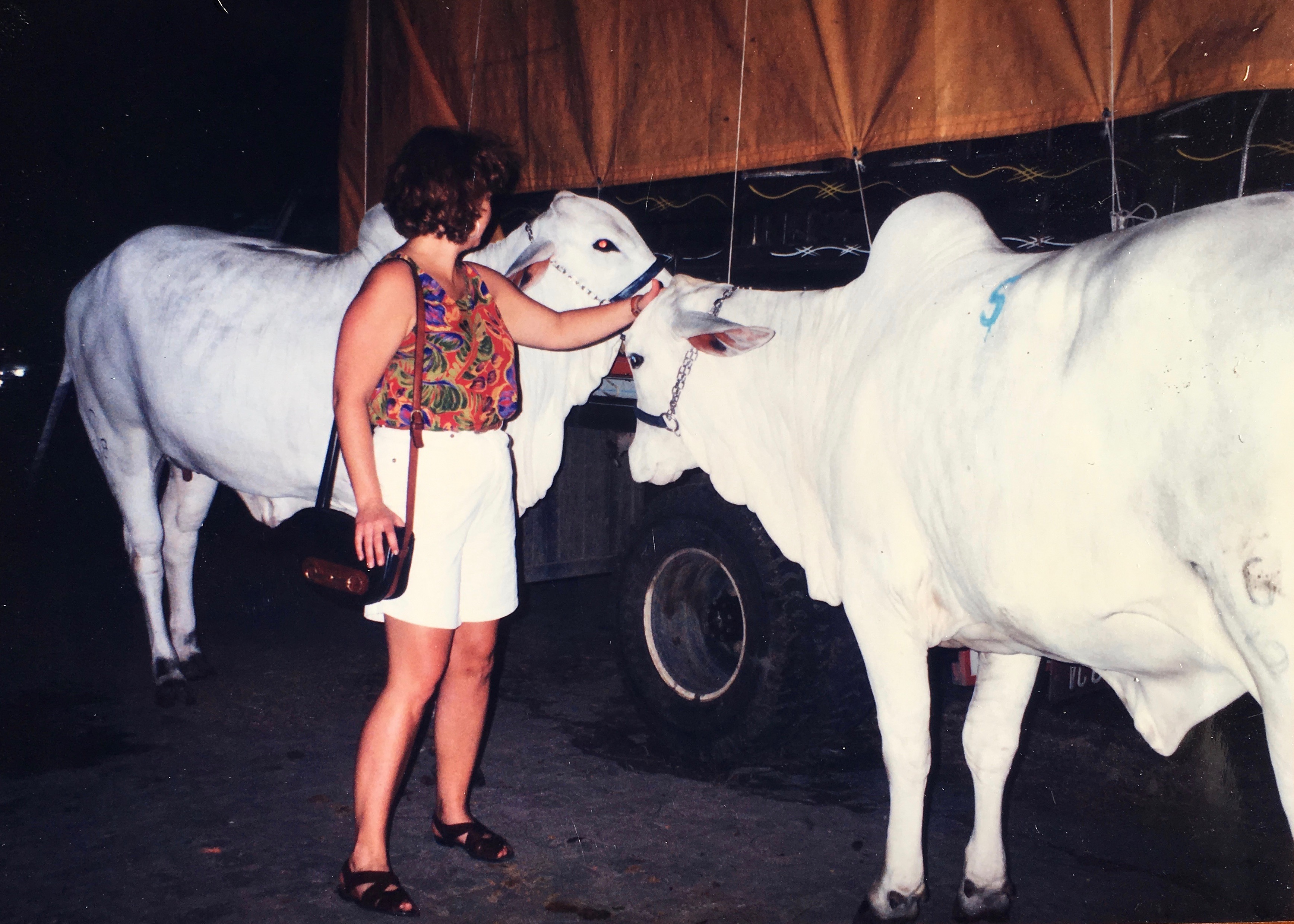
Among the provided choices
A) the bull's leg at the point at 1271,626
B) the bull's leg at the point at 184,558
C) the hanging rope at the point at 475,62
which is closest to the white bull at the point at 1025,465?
the bull's leg at the point at 1271,626

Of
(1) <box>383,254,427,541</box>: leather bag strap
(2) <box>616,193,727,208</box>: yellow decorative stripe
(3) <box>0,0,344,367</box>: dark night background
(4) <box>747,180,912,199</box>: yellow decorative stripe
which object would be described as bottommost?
(1) <box>383,254,427,541</box>: leather bag strap

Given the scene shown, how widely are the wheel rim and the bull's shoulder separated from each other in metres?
1.39

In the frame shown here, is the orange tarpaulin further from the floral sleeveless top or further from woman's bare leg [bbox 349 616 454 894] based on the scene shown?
woman's bare leg [bbox 349 616 454 894]

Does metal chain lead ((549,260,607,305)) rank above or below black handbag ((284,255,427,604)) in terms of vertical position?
above

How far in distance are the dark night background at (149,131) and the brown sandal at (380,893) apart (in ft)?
16.9

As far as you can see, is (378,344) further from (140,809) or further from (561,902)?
(140,809)

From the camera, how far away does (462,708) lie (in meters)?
2.78

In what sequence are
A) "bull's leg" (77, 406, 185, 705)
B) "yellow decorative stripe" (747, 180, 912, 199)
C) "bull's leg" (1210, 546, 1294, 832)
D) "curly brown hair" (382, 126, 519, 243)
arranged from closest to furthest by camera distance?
"bull's leg" (1210, 546, 1294, 832) → "curly brown hair" (382, 126, 519, 243) → "yellow decorative stripe" (747, 180, 912, 199) → "bull's leg" (77, 406, 185, 705)

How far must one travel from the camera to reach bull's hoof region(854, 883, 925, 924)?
95.7 inches

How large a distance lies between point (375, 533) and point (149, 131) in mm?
8318

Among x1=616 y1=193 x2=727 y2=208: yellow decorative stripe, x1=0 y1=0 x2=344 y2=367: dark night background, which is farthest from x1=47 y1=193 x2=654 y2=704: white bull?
x1=0 y1=0 x2=344 y2=367: dark night background

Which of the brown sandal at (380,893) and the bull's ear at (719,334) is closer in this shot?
Answer: the brown sandal at (380,893)

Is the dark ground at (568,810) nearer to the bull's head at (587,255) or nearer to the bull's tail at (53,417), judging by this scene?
the bull's tail at (53,417)

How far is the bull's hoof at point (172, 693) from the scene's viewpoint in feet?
13.5
